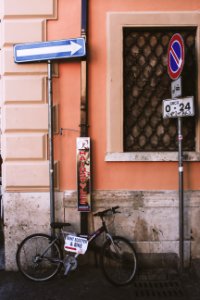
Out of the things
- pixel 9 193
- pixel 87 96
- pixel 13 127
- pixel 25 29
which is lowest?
pixel 9 193

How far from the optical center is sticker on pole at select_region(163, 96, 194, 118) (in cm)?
454

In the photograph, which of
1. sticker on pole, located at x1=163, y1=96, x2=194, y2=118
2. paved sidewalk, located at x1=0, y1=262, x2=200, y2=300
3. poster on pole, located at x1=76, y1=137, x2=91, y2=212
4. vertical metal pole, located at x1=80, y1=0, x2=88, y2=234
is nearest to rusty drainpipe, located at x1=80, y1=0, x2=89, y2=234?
vertical metal pole, located at x1=80, y1=0, x2=88, y2=234

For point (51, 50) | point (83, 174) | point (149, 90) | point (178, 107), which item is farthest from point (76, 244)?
point (51, 50)

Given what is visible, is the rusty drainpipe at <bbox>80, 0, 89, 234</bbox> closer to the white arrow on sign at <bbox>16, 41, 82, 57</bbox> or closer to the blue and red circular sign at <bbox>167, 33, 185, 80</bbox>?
the white arrow on sign at <bbox>16, 41, 82, 57</bbox>

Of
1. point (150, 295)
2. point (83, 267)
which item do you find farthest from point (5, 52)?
point (150, 295)

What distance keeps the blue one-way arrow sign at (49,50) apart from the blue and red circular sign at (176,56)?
127 centimetres

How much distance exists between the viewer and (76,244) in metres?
4.68

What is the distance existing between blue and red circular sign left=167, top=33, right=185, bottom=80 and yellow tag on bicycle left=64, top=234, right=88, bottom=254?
2668mm

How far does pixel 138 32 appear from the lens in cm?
524

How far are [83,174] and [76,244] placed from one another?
1.05 meters

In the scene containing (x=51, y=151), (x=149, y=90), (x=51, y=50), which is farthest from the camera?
(x=149, y=90)

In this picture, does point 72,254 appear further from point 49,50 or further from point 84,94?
point 49,50

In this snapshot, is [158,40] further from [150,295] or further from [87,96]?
[150,295]

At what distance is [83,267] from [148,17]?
4.00 meters
